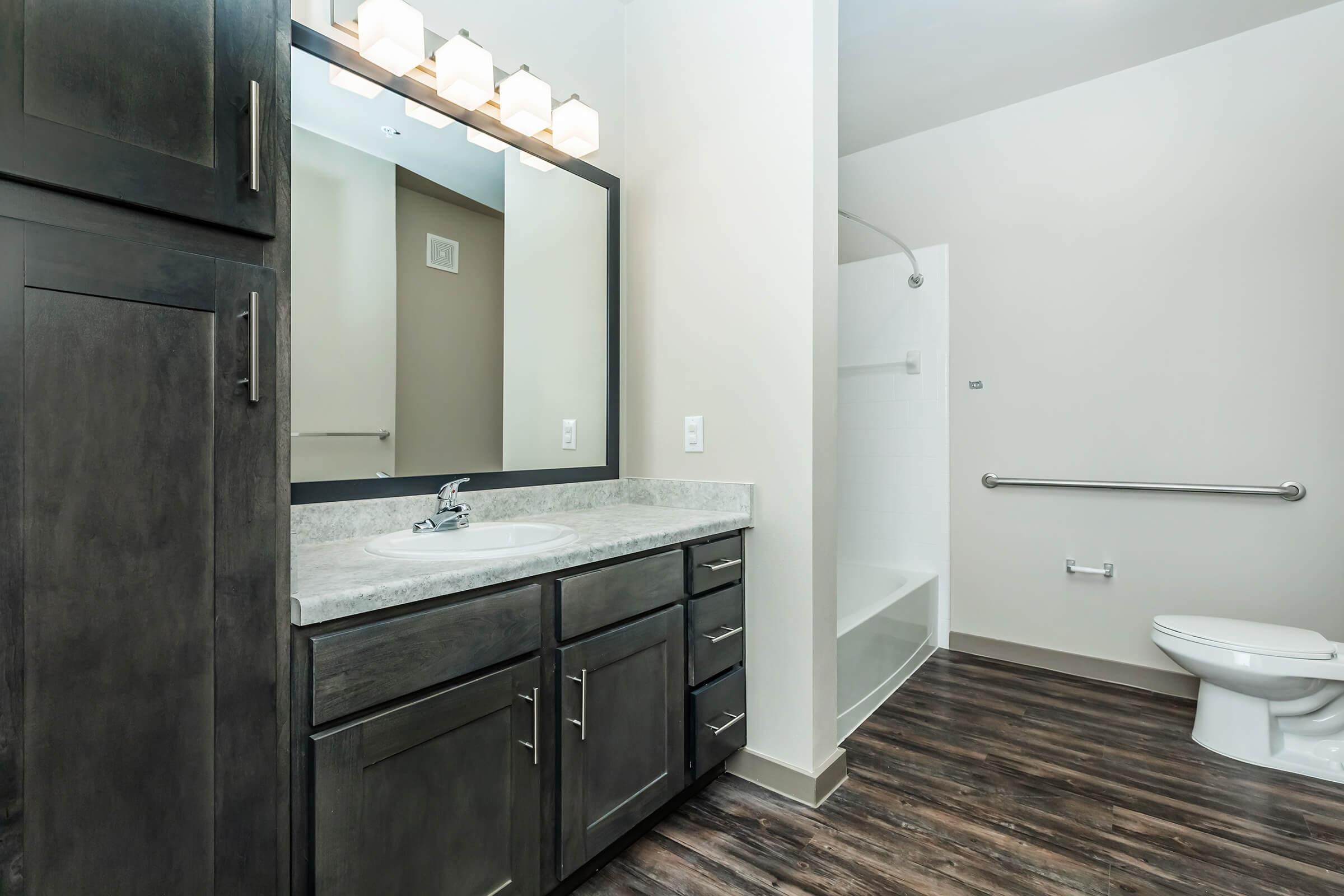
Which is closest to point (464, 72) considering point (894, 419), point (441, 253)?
point (441, 253)

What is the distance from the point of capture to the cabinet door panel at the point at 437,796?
38.4 inches

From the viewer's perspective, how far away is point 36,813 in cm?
71

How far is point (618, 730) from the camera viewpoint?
4.86 feet

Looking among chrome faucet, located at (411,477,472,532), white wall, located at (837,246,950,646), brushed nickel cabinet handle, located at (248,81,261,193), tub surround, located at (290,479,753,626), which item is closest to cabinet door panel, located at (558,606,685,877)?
tub surround, located at (290,479,753,626)

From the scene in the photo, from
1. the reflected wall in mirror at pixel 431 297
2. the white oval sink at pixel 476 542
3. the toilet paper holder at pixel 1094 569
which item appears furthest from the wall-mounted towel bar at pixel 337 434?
the toilet paper holder at pixel 1094 569

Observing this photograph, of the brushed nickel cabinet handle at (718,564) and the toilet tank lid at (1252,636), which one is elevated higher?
the brushed nickel cabinet handle at (718,564)

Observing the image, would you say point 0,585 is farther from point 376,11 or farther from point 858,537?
point 858,537

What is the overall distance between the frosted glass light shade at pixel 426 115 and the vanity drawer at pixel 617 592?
4.10 ft

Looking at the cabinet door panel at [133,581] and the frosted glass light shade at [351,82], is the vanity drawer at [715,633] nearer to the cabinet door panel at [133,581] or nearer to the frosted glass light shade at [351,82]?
the cabinet door panel at [133,581]

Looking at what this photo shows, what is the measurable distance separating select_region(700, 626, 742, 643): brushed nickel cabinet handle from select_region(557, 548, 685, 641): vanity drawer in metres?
0.18

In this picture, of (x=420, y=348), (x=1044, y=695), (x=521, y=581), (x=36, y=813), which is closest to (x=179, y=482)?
(x=36, y=813)

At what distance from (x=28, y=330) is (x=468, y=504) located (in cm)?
110

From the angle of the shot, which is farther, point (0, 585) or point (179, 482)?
point (179, 482)

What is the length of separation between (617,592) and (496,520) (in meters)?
0.53
